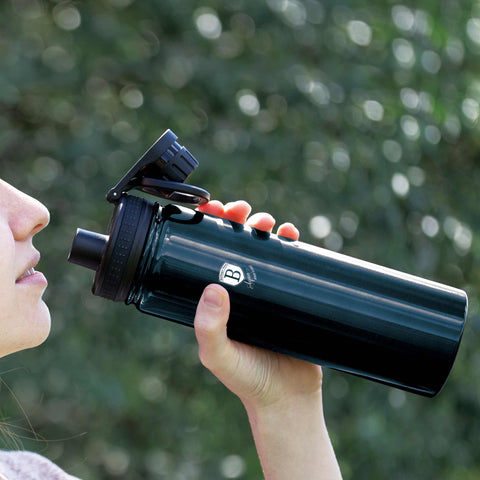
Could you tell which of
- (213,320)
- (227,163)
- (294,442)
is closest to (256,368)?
(294,442)

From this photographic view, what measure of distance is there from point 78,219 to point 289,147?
63cm

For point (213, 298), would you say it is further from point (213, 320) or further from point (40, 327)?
point (40, 327)

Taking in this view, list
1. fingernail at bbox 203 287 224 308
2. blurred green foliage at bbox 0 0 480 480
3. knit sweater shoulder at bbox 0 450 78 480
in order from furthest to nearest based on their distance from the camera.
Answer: blurred green foliage at bbox 0 0 480 480 → knit sweater shoulder at bbox 0 450 78 480 → fingernail at bbox 203 287 224 308

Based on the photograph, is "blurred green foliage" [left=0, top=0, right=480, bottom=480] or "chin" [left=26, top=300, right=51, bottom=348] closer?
"chin" [left=26, top=300, right=51, bottom=348]

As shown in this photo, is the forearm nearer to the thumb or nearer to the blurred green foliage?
the thumb

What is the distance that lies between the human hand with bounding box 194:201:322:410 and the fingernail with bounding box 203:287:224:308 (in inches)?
2.9

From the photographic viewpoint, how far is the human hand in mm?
1225

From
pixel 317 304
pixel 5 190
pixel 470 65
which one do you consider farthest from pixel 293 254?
pixel 470 65

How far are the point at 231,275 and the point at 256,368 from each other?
0.28 meters

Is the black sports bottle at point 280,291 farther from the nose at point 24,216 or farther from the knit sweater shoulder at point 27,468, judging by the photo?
the knit sweater shoulder at point 27,468

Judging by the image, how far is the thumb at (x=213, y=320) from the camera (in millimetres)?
1077

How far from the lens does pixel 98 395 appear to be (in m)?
2.13

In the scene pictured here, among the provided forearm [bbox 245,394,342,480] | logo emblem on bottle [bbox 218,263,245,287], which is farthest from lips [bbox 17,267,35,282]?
forearm [bbox 245,394,342,480]

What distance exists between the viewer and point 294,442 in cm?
133
